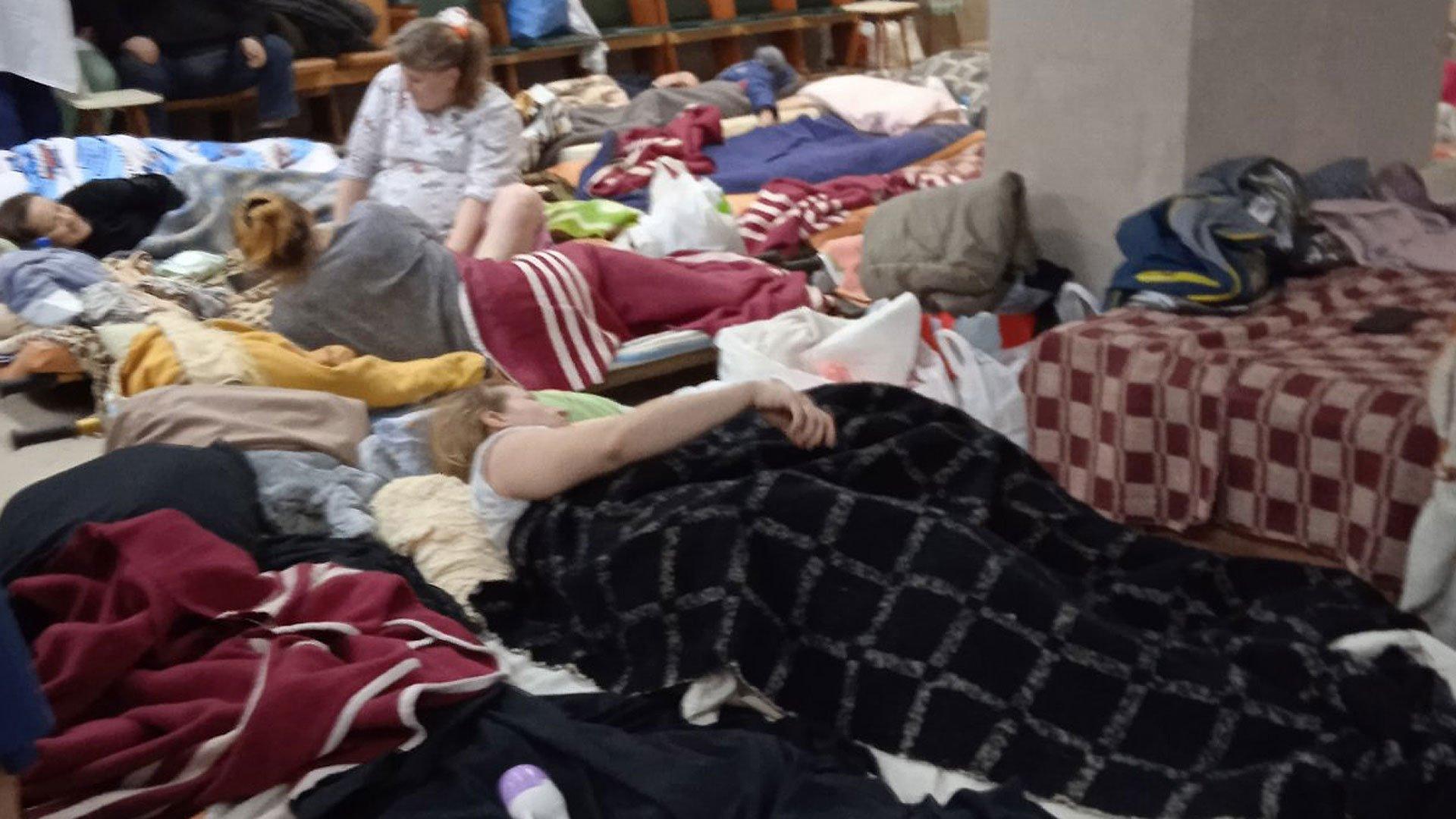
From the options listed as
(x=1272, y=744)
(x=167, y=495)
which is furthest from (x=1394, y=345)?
(x=167, y=495)

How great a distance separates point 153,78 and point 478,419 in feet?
13.0

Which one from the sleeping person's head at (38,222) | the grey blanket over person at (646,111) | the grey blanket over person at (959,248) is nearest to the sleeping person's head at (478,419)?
the grey blanket over person at (959,248)

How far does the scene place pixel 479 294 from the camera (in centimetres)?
325

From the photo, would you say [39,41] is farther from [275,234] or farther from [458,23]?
[275,234]

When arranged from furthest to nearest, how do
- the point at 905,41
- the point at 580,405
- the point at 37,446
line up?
the point at 905,41, the point at 37,446, the point at 580,405

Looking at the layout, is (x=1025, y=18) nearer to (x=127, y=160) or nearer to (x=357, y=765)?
(x=357, y=765)

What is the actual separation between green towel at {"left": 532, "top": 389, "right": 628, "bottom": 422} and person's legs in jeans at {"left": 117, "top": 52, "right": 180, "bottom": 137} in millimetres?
3578

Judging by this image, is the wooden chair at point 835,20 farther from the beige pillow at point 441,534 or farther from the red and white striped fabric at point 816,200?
the beige pillow at point 441,534

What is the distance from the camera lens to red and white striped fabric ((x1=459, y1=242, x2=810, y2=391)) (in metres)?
3.25

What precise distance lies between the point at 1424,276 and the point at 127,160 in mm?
3684

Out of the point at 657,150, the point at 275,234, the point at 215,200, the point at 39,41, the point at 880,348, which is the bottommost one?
the point at 880,348

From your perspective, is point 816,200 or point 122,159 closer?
point 816,200

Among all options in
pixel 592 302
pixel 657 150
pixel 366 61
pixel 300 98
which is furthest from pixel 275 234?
pixel 300 98

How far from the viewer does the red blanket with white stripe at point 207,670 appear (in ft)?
5.17
